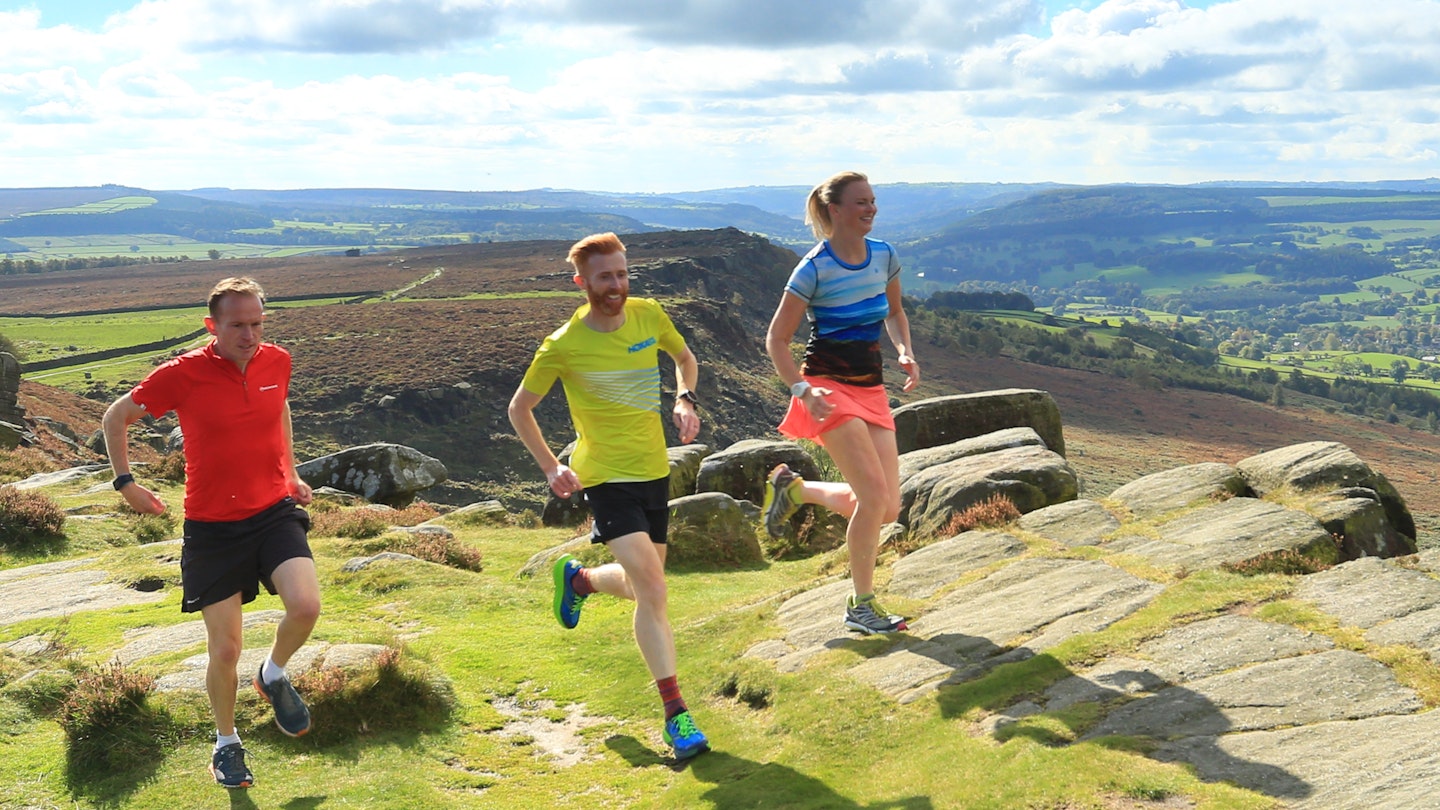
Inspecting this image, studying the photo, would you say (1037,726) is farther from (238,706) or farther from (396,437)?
(396,437)

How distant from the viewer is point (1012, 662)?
7.71 metres

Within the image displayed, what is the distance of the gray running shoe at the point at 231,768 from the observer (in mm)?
7094

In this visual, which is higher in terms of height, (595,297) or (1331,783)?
(595,297)

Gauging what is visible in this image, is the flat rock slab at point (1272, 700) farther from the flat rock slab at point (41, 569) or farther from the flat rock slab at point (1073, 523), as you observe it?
the flat rock slab at point (41, 569)

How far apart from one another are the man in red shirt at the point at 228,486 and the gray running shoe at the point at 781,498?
4775 mm

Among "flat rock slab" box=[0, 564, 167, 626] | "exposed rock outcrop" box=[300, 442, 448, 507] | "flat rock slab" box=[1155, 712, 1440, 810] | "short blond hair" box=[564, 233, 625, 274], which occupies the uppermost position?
"short blond hair" box=[564, 233, 625, 274]

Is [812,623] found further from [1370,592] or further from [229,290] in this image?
[229,290]

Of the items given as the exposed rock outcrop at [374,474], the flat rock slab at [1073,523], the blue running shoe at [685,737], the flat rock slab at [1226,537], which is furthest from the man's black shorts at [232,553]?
the exposed rock outcrop at [374,474]

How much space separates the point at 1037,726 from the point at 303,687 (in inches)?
219

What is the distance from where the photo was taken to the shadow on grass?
6.19m

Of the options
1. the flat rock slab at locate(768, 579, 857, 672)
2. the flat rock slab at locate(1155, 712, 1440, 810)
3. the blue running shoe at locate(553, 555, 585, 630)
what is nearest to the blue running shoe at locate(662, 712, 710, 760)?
the flat rock slab at locate(768, 579, 857, 672)

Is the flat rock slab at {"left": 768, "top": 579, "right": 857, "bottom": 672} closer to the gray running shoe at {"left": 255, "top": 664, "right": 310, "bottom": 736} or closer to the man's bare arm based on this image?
the gray running shoe at {"left": 255, "top": 664, "right": 310, "bottom": 736}

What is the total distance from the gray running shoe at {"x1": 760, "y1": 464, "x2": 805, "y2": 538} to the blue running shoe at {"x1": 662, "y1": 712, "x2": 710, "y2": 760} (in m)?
3.35

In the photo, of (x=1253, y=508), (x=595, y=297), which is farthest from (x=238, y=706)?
(x=1253, y=508)
